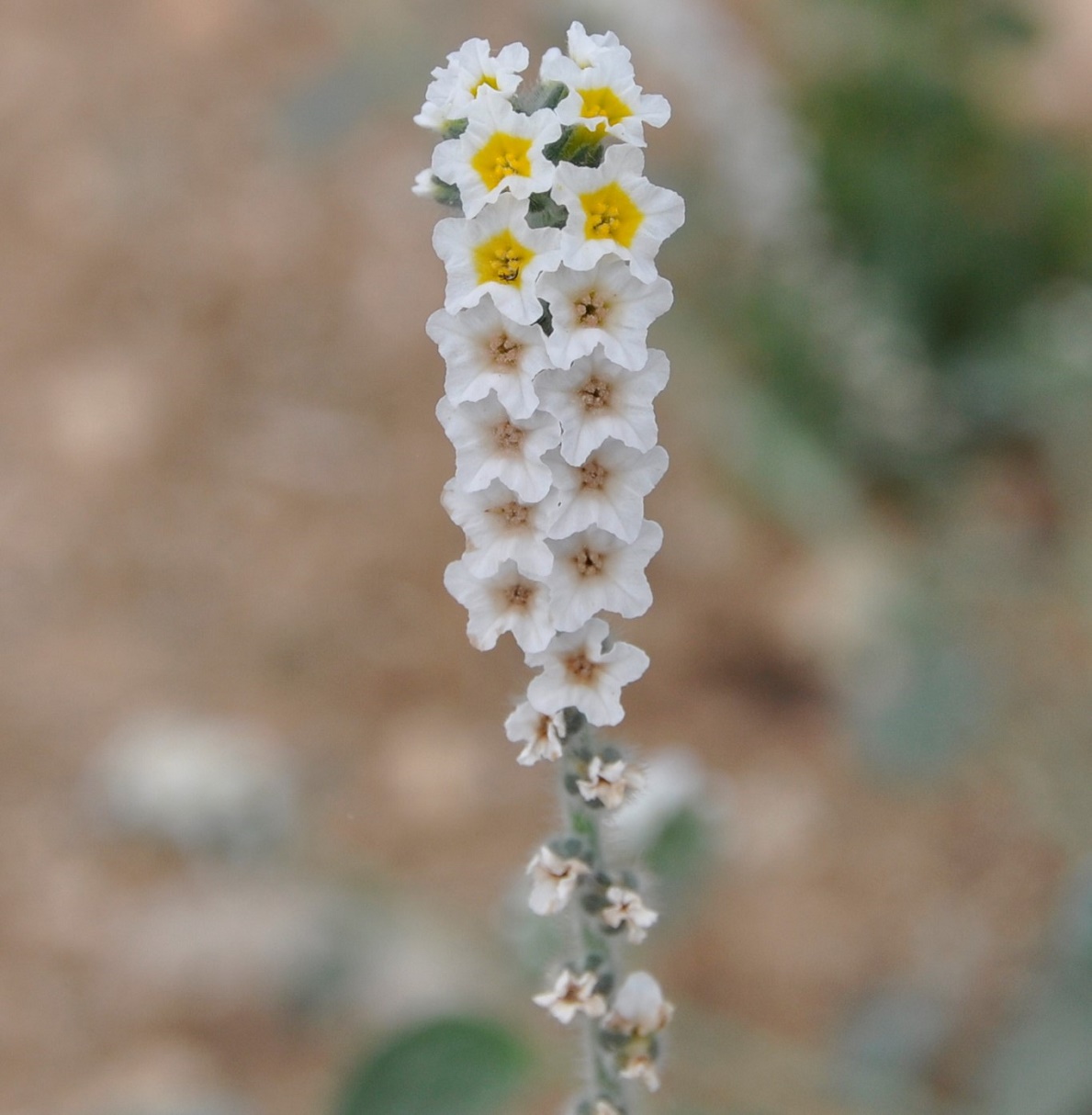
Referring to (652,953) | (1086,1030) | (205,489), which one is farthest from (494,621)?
(205,489)

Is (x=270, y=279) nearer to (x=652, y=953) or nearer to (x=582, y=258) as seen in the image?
(x=652, y=953)

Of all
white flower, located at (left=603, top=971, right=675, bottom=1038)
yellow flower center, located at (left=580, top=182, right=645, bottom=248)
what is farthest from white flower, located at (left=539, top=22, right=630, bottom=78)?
white flower, located at (left=603, top=971, right=675, bottom=1038)

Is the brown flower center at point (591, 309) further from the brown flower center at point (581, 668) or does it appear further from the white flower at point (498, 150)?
the brown flower center at point (581, 668)

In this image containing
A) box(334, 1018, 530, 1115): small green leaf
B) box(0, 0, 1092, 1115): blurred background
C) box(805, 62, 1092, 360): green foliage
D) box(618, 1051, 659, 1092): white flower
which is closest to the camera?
box(618, 1051, 659, 1092): white flower

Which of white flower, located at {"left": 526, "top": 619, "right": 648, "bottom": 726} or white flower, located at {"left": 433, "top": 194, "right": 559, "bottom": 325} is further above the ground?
white flower, located at {"left": 433, "top": 194, "right": 559, "bottom": 325}

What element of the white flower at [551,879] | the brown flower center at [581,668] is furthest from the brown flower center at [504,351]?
the white flower at [551,879]

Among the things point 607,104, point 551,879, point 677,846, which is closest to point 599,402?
point 607,104

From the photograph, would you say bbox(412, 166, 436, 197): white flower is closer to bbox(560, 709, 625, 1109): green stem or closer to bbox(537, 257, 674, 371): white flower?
bbox(537, 257, 674, 371): white flower

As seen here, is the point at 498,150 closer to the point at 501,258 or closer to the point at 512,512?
the point at 501,258
